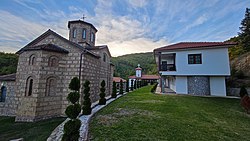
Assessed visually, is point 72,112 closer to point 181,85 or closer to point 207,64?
point 181,85

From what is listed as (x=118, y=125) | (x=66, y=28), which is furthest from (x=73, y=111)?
(x=66, y=28)

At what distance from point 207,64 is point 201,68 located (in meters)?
0.79

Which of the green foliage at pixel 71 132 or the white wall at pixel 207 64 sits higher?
the white wall at pixel 207 64

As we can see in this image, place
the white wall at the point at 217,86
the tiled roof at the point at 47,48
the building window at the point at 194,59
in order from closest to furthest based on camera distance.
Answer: the tiled roof at the point at 47,48 < the white wall at the point at 217,86 < the building window at the point at 194,59

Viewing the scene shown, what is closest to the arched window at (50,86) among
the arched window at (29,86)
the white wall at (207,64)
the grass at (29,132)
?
the arched window at (29,86)

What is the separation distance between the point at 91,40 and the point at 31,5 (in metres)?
7.11

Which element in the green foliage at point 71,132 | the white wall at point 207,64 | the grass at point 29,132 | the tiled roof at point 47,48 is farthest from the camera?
the white wall at point 207,64

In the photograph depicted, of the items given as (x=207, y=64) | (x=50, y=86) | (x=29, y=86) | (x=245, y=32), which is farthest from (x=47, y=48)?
(x=245, y=32)

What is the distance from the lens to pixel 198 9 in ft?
38.0

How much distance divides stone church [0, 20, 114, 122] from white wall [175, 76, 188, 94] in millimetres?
11090

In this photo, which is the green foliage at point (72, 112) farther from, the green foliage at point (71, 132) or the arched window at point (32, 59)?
the arched window at point (32, 59)

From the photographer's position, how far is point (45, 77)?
8.90m

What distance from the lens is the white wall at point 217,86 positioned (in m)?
13.5

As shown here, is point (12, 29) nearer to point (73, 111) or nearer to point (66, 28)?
point (66, 28)
